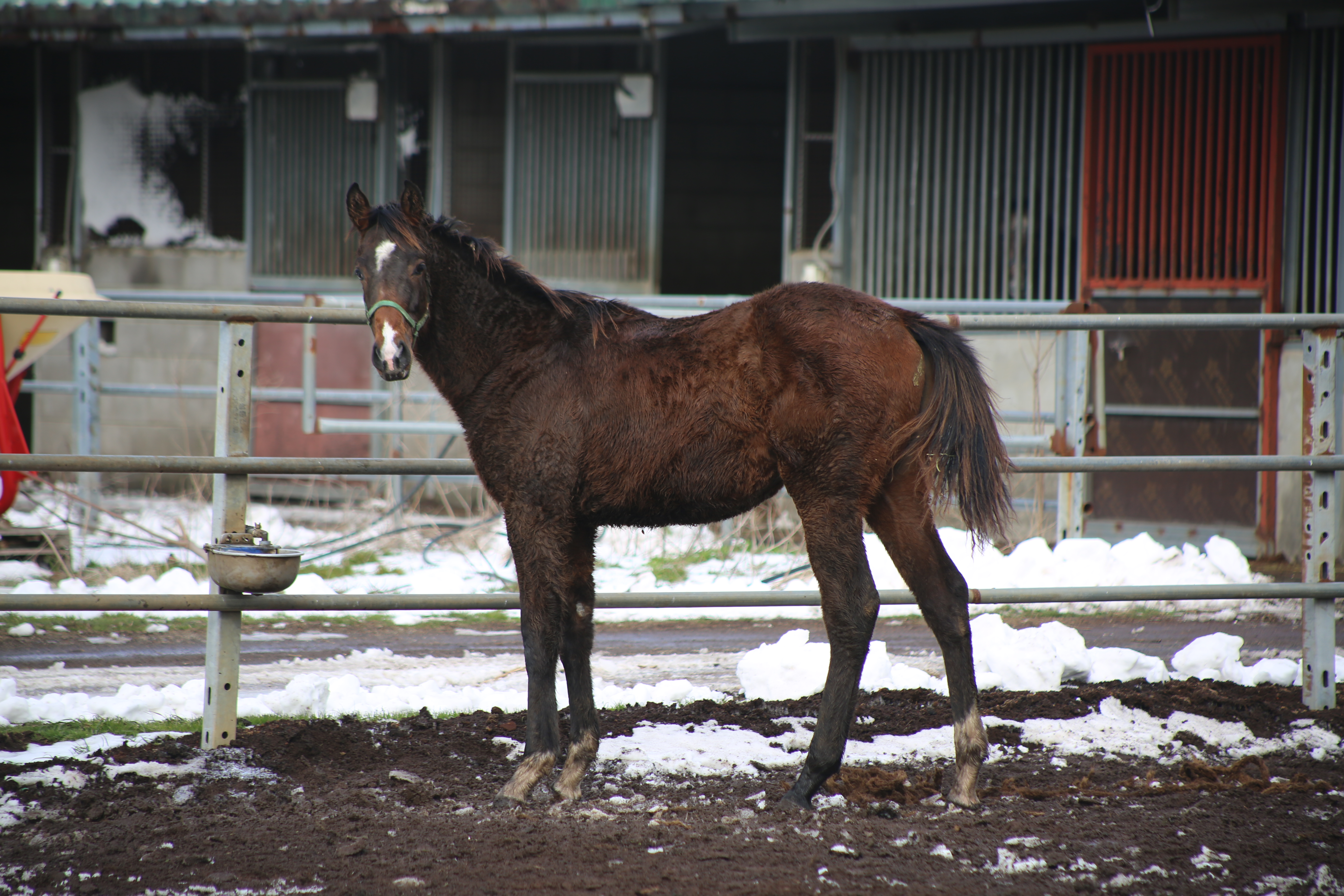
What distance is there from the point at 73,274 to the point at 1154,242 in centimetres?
815

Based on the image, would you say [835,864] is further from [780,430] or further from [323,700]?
[323,700]

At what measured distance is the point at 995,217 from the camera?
905cm

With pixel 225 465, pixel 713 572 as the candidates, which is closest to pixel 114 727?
pixel 225 465

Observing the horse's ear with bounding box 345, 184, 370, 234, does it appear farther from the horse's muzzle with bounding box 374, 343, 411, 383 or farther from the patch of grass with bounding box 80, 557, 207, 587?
the patch of grass with bounding box 80, 557, 207, 587

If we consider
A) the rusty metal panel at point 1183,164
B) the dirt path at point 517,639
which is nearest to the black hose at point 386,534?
the dirt path at point 517,639

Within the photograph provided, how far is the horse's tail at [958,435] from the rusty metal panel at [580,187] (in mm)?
6986

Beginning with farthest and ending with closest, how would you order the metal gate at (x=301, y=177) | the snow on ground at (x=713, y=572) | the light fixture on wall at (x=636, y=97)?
the metal gate at (x=301, y=177) < the light fixture on wall at (x=636, y=97) < the snow on ground at (x=713, y=572)

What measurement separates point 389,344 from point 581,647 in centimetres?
123

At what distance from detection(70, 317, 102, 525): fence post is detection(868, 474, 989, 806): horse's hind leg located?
667 centimetres

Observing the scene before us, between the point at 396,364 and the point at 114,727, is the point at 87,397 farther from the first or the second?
the point at 396,364

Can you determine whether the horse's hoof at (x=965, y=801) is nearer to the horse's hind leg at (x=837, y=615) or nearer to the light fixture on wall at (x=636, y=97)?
the horse's hind leg at (x=837, y=615)

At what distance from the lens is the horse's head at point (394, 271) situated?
329 centimetres

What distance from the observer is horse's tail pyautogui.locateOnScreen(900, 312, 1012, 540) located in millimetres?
3359

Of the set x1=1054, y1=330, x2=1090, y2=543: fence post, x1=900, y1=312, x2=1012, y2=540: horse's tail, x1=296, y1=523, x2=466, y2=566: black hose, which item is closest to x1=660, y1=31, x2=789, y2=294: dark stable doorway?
x1=296, y1=523, x2=466, y2=566: black hose
